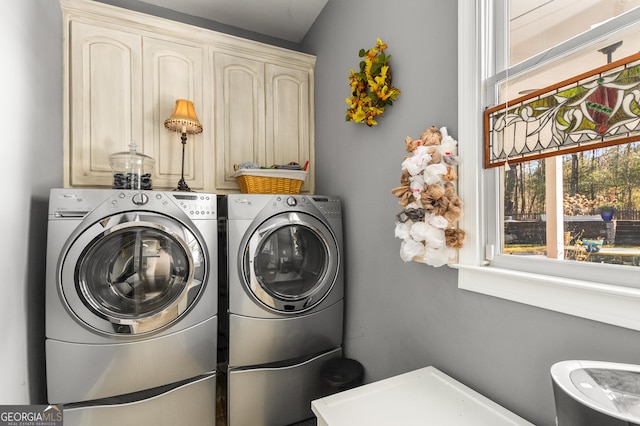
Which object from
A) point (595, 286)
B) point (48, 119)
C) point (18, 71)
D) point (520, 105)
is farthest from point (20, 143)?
point (595, 286)

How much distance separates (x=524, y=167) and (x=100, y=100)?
2.26 m

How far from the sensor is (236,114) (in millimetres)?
2170

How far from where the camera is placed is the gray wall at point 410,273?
0.89 meters

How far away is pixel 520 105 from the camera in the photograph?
0.96 meters

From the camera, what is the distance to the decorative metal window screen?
2.37ft

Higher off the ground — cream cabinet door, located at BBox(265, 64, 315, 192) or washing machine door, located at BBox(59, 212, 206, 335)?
cream cabinet door, located at BBox(265, 64, 315, 192)

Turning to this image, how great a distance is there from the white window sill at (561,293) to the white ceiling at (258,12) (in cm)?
215

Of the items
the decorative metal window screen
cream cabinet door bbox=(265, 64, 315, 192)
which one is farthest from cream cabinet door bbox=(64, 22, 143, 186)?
the decorative metal window screen

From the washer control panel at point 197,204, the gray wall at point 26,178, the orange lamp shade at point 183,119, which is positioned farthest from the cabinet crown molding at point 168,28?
the washer control panel at point 197,204

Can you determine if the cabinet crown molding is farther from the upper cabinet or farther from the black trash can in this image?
the black trash can

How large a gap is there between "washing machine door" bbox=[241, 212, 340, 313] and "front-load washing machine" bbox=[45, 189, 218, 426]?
227 millimetres

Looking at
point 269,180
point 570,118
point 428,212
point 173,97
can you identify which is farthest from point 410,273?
point 173,97

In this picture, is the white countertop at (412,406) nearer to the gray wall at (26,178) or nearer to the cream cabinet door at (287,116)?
the gray wall at (26,178)

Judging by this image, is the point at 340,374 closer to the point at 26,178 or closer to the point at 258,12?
the point at 26,178
